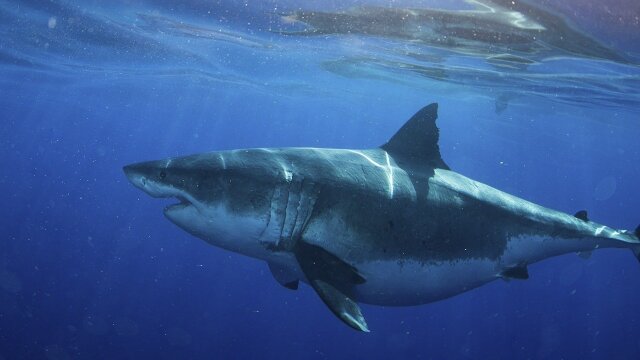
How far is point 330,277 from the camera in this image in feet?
13.9

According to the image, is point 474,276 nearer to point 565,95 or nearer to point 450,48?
point 450,48

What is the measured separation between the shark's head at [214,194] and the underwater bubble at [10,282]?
1073 inches

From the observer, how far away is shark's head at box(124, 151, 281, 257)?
4.37m

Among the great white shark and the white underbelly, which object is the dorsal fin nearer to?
the great white shark

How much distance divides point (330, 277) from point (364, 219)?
1014 millimetres

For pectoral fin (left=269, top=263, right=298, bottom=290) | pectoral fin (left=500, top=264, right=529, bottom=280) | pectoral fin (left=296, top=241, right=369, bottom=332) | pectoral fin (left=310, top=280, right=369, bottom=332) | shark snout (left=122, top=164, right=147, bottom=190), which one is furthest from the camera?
pectoral fin (left=500, top=264, right=529, bottom=280)

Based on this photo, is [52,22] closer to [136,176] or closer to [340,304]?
[136,176]

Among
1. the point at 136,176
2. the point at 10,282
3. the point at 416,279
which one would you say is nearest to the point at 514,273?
the point at 416,279

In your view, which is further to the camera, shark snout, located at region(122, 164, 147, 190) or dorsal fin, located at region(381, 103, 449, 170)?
dorsal fin, located at region(381, 103, 449, 170)

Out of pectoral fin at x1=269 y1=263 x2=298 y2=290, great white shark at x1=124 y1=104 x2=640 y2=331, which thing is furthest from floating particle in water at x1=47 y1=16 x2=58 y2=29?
pectoral fin at x1=269 y1=263 x2=298 y2=290

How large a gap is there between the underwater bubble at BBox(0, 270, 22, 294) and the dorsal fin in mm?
27678

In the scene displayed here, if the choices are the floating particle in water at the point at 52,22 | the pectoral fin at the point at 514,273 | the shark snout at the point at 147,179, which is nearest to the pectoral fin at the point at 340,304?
the shark snout at the point at 147,179

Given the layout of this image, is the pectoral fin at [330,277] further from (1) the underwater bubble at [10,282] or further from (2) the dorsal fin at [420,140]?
(1) the underwater bubble at [10,282]

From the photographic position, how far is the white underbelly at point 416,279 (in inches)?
202
